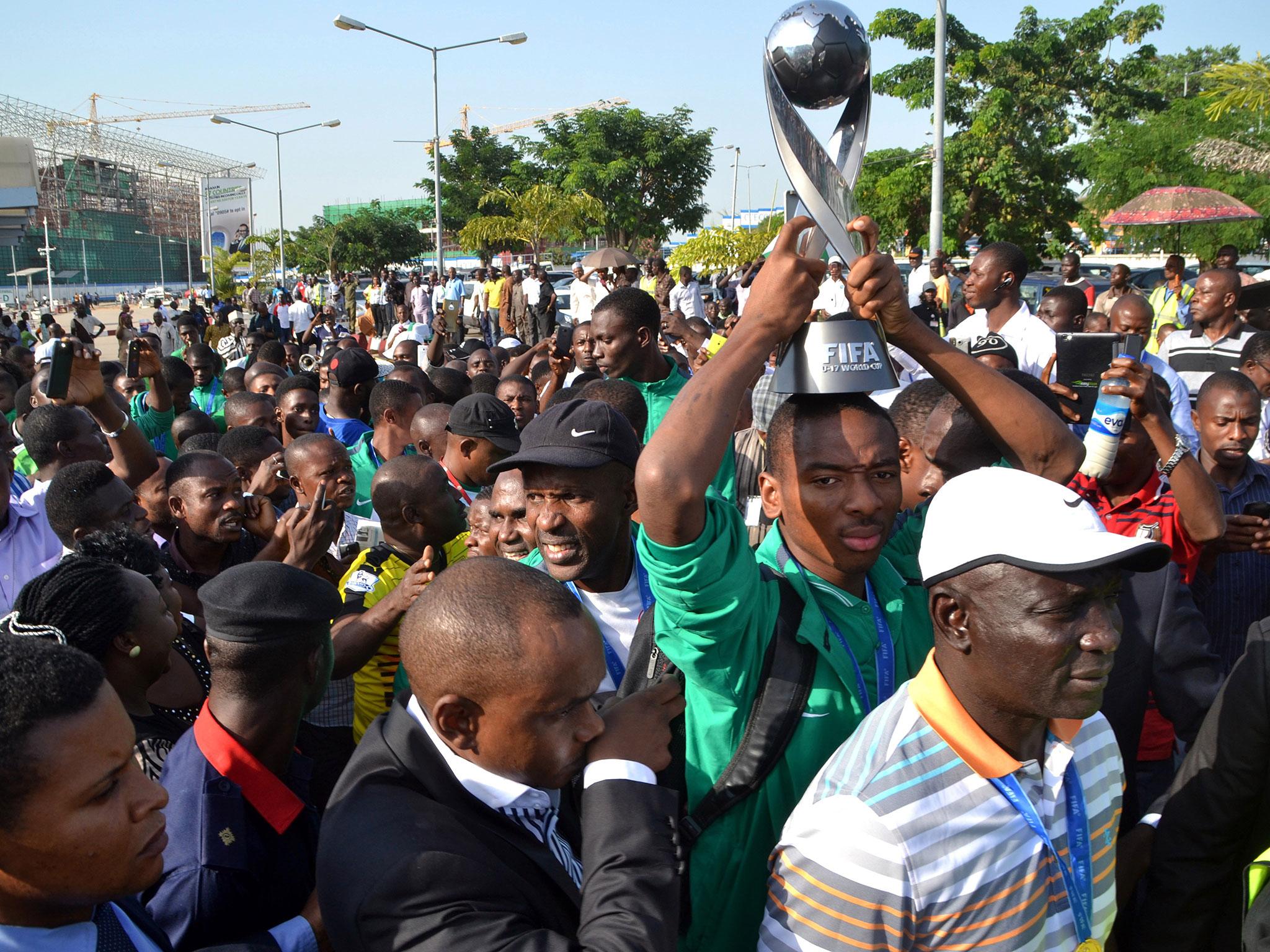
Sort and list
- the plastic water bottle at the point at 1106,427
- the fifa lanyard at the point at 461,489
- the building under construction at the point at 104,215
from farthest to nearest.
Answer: the building under construction at the point at 104,215 < the fifa lanyard at the point at 461,489 < the plastic water bottle at the point at 1106,427

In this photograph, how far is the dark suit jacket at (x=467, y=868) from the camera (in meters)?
1.72

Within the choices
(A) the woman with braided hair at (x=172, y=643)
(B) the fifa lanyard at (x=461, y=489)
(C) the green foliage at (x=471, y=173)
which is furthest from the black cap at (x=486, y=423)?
(C) the green foliage at (x=471, y=173)

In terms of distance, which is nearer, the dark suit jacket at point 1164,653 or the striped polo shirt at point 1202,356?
the dark suit jacket at point 1164,653

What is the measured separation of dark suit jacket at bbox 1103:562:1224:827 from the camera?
303cm

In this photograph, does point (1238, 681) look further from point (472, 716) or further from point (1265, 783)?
point (472, 716)

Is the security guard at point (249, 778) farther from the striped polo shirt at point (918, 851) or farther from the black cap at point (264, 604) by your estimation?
the striped polo shirt at point (918, 851)

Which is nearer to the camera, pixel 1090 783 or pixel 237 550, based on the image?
pixel 1090 783

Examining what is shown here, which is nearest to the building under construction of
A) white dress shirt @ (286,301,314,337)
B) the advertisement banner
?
the advertisement banner

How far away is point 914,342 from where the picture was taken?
264cm

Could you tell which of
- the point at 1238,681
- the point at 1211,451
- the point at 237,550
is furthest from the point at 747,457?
the point at 1238,681

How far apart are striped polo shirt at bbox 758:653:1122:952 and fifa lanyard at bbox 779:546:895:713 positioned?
0.82 feet

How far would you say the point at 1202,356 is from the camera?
7.60m

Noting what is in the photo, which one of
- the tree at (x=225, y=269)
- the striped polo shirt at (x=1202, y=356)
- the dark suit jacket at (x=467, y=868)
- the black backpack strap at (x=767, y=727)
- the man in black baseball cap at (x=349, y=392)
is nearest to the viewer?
the dark suit jacket at (x=467, y=868)

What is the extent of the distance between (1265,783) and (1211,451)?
7.50ft
